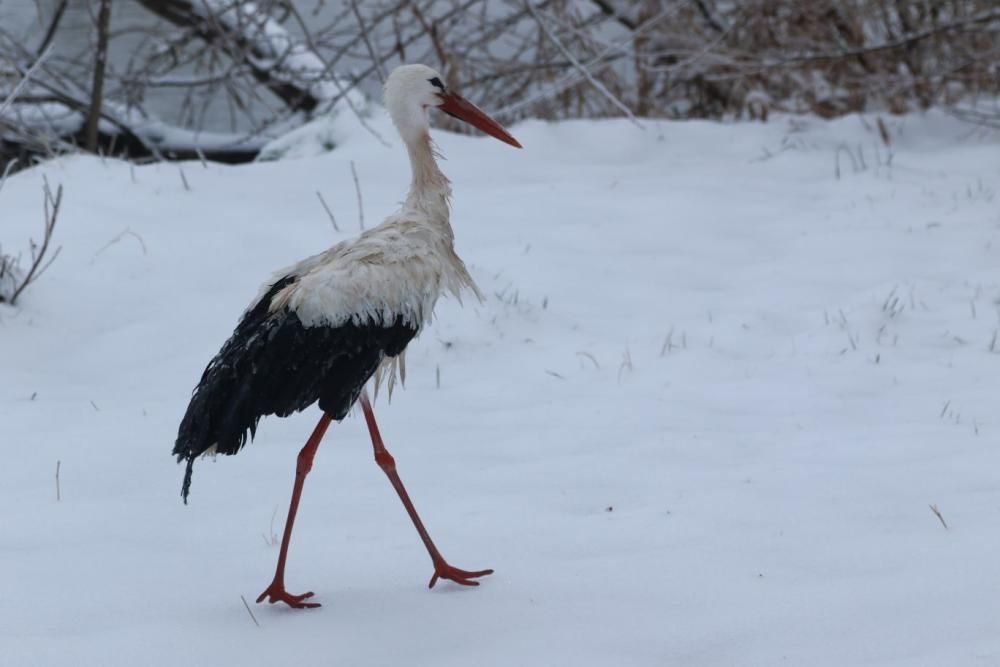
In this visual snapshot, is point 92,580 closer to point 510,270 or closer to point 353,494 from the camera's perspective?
point 353,494

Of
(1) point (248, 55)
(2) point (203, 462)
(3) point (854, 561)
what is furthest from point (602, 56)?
(3) point (854, 561)

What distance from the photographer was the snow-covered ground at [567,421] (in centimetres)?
352

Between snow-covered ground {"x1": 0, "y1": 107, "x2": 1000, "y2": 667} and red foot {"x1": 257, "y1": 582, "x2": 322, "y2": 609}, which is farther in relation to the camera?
red foot {"x1": 257, "y1": 582, "x2": 322, "y2": 609}

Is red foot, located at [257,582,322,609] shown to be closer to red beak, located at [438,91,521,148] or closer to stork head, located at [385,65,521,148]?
stork head, located at [385,65,521,148]

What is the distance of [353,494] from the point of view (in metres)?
4.58

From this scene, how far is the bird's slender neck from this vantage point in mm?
4188

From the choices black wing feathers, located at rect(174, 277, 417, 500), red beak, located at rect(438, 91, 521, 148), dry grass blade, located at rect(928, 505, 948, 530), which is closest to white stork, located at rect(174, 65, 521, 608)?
black wing feathers, located at rect(174, 277, 417, 500)

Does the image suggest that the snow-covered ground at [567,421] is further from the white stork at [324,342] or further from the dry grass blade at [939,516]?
the white stork at [324,342]

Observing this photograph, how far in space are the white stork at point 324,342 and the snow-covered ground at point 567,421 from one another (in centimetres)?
40

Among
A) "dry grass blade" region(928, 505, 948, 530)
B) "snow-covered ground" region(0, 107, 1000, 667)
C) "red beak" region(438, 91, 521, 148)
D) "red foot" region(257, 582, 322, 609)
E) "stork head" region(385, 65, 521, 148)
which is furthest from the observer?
"red beak" region(438, 91, 521, 148)

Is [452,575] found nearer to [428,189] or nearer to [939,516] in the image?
[428,189]

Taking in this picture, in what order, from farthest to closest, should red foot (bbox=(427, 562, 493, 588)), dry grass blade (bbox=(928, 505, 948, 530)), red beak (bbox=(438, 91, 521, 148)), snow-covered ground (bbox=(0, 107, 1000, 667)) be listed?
red beak (bbox=(438, 91, 521, 148))
dry grass blade (bbox=(928, 505, 948, 530))
red foot (bbox=(427, 562, 493, 588))
snow-covered ground (bbox=(0, 107, 1000, 667))

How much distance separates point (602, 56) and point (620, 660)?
6259 mm

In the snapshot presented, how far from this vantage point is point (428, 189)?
4211mm
